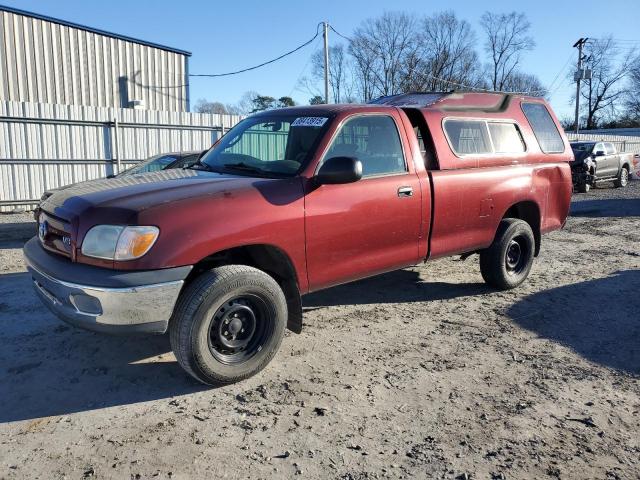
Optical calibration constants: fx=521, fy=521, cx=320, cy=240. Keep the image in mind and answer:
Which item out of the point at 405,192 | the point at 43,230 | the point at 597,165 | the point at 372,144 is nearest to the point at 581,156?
the point at 597,165

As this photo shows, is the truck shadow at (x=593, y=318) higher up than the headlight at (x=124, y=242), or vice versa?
the headlight at (x=124, y=242)

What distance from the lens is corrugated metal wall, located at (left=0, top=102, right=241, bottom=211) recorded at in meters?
12.4

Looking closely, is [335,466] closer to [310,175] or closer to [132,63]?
[310,175]

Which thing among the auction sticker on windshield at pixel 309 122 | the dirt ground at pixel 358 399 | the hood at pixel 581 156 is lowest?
the dirt ground at pixel 358 399

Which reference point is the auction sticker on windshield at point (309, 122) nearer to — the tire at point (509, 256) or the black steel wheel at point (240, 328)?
the black steel wheel at point (240, 328)

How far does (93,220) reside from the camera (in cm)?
326

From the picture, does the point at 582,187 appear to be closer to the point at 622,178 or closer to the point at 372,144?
the point at 622,178

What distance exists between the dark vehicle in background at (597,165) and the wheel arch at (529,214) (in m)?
12.4

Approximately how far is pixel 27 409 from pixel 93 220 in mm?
1261

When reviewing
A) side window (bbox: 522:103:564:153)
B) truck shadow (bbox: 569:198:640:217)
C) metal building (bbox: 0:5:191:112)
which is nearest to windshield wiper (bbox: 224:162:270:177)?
side window (bbox: 522:103:564:153)

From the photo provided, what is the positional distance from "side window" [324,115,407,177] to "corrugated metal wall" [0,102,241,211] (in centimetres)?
1101

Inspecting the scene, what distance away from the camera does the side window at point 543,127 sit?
19.8ft

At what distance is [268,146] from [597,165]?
1744cm

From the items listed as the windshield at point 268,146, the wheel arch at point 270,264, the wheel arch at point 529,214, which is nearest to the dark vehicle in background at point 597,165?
the wheel arch at point 529,214
